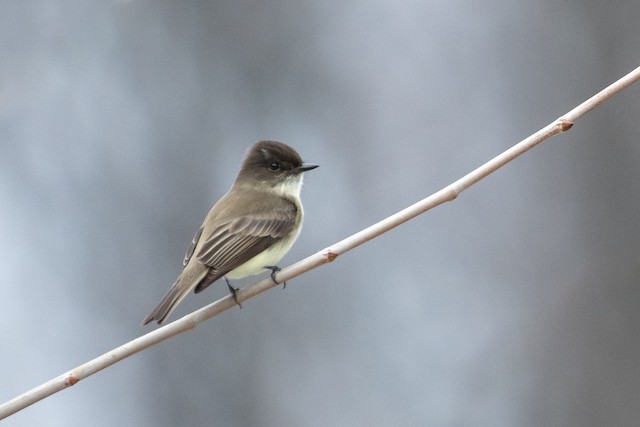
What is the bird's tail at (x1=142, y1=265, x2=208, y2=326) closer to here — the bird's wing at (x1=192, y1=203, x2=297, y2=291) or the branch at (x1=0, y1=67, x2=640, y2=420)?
the bird's wing at (x1=192, y1=203, x2=297, y2=291)

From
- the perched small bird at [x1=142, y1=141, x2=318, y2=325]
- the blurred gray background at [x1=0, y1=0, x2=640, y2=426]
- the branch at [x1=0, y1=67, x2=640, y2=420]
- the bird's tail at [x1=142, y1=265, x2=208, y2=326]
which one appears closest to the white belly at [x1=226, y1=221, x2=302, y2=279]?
the perched small bird at [x1=142, y1=141, x2=318, y2=325]

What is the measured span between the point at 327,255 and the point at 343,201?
4.14m

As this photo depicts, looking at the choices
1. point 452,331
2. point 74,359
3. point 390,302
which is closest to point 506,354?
point 452,331

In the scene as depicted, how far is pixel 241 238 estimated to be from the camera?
198 inches

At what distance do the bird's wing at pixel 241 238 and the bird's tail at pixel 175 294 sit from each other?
0.09 metres

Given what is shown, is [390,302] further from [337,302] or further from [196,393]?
[196,393]

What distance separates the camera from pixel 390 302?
7.93 metres

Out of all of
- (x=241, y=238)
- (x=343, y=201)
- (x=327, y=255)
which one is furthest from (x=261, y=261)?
(x=343, y=201)

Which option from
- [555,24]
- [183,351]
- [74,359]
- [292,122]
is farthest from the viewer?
[555,24]

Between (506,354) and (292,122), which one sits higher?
(292,122)

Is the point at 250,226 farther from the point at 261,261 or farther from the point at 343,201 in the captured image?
the point at 343,201

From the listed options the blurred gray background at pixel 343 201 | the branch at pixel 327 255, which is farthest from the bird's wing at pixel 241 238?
→ the blurred gray background at pixel 343 201

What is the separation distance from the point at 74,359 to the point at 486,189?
11.7 ft

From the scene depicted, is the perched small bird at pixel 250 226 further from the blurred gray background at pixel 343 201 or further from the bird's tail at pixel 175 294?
the blurred gray background at pixel 343 201
